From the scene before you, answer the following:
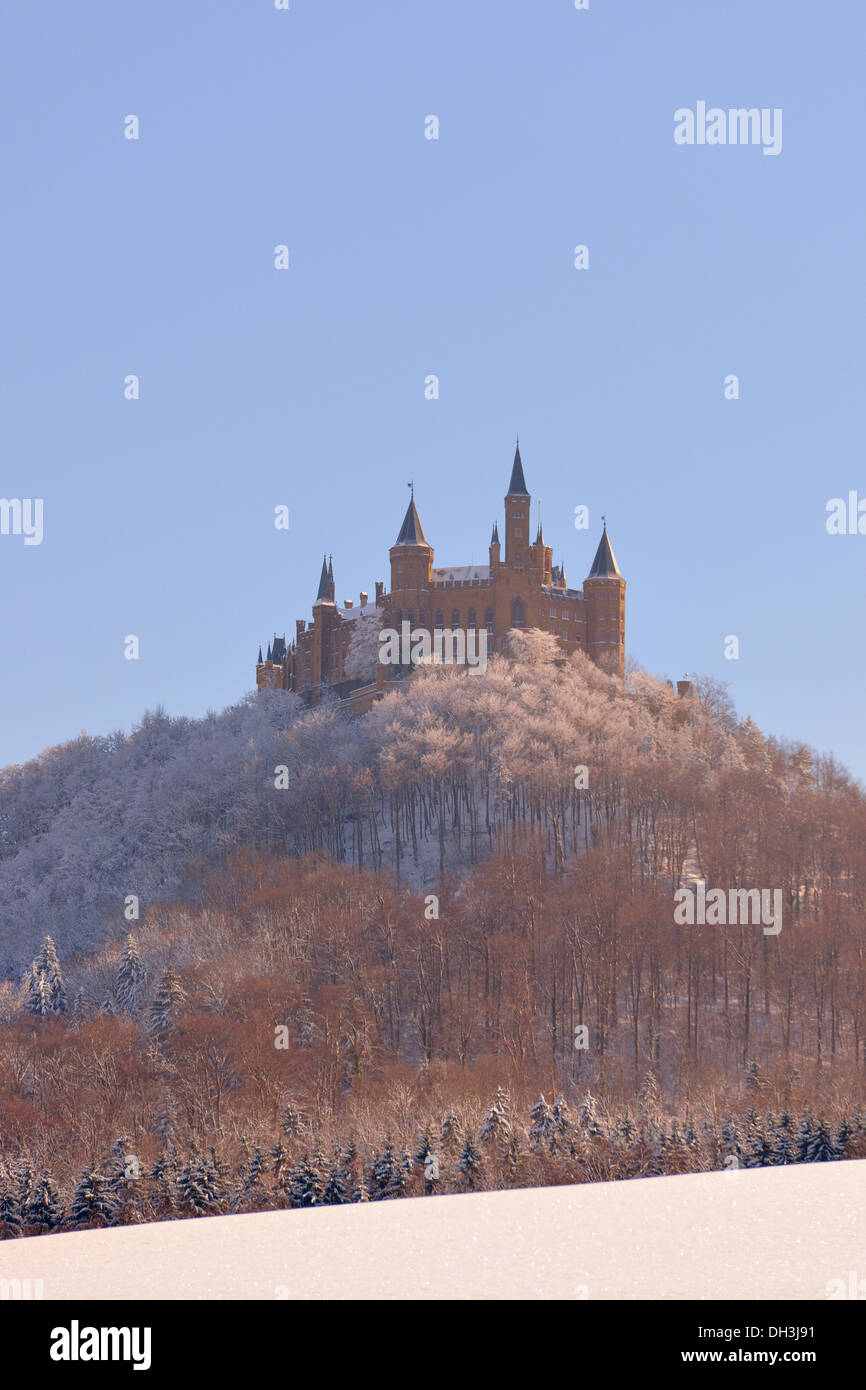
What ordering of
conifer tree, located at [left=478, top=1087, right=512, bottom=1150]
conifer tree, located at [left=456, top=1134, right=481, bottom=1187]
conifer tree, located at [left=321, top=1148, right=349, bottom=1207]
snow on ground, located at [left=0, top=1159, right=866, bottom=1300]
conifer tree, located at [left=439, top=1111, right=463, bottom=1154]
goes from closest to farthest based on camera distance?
snow on ground, located at [left=0, top=1159, right=866, bottom=1300]
conifer tree, located at [left=321, top=1148, right=349, bottom=1207]
conifer tree, located at [left=456, top=1134, right=481, bottom=1187]
conifer tree, located at [left=439, top=1111, right=463, bottom=1154]
conifer tree, located at [left=478, top=1087, right=512, bottom=1150]

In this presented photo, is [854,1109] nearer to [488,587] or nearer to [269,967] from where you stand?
[269,967]

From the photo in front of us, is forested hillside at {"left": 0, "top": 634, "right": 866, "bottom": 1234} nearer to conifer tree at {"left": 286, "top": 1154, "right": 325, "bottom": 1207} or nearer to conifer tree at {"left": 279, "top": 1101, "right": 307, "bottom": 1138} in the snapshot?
conifer tree at {"left": 286, "top": 1154, "right": 325, "bottom": 1207}

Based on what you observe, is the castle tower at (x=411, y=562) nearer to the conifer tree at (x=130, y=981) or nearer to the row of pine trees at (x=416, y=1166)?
the conifer tree at (x=130, y=981)

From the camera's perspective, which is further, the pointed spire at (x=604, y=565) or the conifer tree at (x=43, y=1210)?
→ the pointed spire at (x=604, y=565)

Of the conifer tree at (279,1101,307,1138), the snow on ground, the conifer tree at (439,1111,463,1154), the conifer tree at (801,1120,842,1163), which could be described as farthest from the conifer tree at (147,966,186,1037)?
the snow on ground

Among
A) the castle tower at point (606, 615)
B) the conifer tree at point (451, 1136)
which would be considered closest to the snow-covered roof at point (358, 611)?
the castle tower at point (606, 615)

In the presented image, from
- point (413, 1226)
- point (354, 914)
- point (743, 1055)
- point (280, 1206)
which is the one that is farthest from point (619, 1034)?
point (413, 1226)

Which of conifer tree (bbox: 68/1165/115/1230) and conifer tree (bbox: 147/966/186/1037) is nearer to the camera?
conifer tree (bbox: 68/1165/115/1230)
